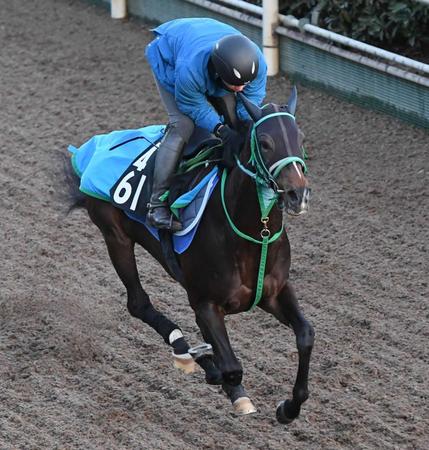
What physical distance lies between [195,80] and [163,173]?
53 centimetres

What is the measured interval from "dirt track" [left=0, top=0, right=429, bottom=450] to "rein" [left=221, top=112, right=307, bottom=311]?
91cm

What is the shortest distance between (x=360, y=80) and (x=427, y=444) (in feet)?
15.1

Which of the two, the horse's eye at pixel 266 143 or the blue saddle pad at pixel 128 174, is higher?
the horse's eye at pixel 266 143

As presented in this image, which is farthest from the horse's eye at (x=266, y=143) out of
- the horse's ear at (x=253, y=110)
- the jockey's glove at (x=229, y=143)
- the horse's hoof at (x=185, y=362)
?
the horse's hoof at (x=185, y=362)

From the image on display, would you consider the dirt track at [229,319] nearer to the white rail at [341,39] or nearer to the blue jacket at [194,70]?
the white rail at [341,39]

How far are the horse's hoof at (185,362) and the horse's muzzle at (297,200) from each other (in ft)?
4.97

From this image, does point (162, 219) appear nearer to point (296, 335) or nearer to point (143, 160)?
point (143, 160)

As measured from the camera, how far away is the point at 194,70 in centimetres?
513

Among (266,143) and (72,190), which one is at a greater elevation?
(266,143)

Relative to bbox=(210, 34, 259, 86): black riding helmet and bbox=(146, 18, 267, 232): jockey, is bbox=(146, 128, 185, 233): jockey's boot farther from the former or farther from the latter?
bbox=(210, 34, 259, 86): black riding helmet

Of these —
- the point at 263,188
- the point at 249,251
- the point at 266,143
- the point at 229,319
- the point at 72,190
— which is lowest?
the point at 229,319

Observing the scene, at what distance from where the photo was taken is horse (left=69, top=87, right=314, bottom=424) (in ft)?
15.0

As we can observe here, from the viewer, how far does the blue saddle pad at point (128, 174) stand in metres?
5.37

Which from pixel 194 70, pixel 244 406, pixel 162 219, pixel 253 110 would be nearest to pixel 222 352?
pixel 244 406
